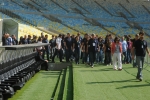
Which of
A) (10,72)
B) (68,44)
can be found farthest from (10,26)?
(10,72)

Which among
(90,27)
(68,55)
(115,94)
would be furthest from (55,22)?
(115,94)

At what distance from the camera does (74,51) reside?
54.3ft

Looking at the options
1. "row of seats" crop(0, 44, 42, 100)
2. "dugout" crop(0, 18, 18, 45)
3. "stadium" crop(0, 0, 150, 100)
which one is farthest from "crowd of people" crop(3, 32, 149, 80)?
"row of seats" crop(0, 44, 42, 100)

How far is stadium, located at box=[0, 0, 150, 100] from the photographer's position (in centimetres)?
788

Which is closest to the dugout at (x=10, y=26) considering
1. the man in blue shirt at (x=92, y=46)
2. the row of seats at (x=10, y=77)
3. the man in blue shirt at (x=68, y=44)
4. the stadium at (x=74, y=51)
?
the stadium at (x=74, y=51)

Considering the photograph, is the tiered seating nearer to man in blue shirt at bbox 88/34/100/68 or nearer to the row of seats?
the row of seats

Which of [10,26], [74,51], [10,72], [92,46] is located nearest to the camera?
[10,72]

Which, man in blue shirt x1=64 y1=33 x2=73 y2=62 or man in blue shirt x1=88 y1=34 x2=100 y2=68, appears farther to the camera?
man in blue shirt x1=64 y1=33 x2=73 y2=62

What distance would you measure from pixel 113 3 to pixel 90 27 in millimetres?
7957

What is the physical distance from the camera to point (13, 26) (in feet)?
65.9

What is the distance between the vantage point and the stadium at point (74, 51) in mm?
7877

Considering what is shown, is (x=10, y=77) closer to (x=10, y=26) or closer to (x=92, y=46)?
(x=92, y=46)

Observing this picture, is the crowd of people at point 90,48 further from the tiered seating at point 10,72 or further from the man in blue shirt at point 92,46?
the tiered seating at point 10,72

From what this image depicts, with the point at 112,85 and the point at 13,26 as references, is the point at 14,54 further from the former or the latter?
the point at 13,26
